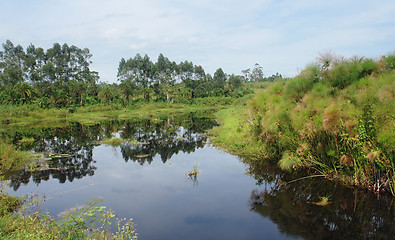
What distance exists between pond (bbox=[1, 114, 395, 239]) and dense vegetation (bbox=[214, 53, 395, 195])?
0.74 m

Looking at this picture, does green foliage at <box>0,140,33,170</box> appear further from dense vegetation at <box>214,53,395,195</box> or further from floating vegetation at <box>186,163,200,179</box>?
dense vegetation at <box>214,53,395,195</box>

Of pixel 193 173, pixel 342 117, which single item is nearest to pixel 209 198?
pixel 193 173

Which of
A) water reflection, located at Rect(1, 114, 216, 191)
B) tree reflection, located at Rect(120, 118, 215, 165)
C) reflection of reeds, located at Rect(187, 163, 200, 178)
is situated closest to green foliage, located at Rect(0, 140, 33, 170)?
water reflection, located at Rect(1, 114, 216, 191)

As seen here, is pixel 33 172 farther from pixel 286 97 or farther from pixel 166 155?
pixel 286 97

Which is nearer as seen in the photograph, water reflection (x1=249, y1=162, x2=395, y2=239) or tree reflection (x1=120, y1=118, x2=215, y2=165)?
water reflection (x1=249, y1=162, x2=395, y2=239)

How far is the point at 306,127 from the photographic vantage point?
8.95 m

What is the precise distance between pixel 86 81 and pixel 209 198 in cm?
6171

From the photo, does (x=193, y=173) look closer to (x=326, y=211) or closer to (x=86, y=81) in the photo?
(x=326, y=211)

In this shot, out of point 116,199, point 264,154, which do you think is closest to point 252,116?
point 264,154

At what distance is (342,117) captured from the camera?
25.4 ft

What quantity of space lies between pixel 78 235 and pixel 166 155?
1044 centimetres

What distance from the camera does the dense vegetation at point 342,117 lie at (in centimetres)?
725

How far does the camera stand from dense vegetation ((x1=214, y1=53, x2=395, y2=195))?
7.25 metres

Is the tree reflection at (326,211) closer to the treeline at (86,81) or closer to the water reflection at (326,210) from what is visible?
the water reflection at (326,210)
